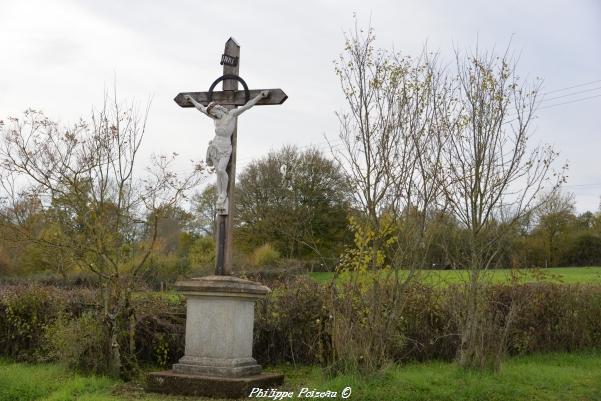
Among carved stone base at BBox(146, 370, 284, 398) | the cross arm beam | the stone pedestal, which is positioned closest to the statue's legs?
the cross arm beam

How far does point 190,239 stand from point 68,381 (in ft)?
95.4

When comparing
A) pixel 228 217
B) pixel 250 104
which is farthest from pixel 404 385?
pixel 250 104

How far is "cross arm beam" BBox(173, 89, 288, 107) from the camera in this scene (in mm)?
9008

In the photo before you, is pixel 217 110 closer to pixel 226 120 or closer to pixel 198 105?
pixel 226 120

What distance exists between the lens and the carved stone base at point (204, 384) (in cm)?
758

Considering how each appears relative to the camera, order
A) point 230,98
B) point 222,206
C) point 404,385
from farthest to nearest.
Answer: point 230,98
point 222,206
point 404,385

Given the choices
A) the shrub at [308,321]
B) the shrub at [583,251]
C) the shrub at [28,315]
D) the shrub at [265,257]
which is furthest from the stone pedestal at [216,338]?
the shrub at [583,251]

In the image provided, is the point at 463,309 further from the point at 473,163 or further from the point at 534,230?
the point at 534,230

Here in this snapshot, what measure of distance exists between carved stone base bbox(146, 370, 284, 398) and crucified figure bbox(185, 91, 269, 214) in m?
2.37

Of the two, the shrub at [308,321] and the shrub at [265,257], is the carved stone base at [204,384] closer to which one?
the shrub at [308,321]

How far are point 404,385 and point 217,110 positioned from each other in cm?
448

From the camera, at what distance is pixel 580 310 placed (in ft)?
38.0

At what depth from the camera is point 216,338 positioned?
26.6 ft

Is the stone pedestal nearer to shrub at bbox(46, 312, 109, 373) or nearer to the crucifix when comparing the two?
the crucifix
